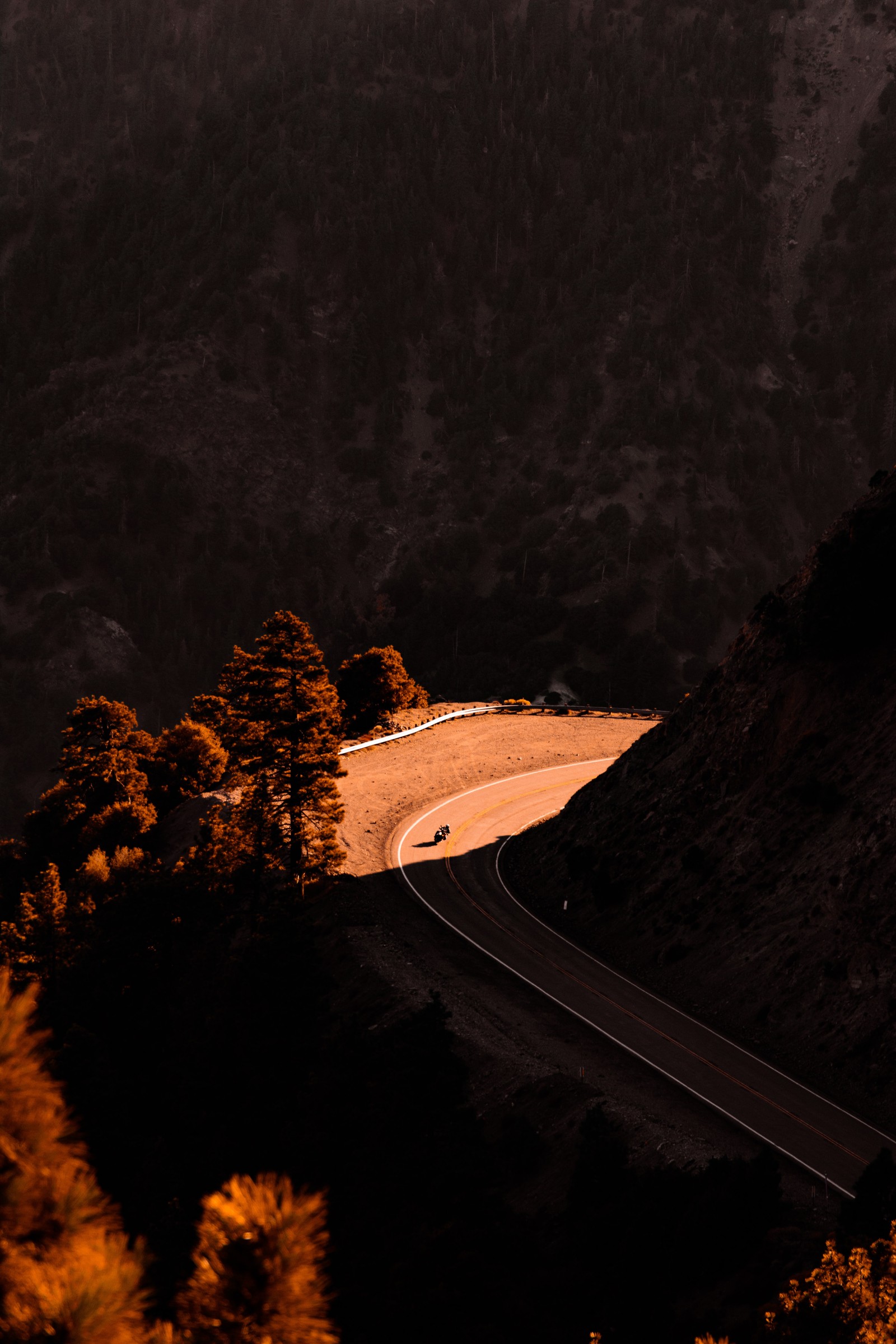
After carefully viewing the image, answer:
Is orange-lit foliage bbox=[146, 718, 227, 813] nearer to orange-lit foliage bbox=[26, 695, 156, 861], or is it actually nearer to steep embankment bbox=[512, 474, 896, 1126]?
orange-lit foliage bbox=[26, 695, 156, 861]

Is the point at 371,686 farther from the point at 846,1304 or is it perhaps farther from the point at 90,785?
the point at 846,1304

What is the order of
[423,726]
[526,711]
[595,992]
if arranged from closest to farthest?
[595,992]
[423,726]
[526,711]

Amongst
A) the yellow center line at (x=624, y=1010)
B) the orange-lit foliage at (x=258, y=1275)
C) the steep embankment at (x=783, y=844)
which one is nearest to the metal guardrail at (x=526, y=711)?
the yellow center line at (x=624, y=1010)

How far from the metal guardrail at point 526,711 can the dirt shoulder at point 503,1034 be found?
516 inches

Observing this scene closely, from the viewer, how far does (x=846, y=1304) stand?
11.9 metres

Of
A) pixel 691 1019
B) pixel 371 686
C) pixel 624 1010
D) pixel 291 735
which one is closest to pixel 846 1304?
pixel 691 1019

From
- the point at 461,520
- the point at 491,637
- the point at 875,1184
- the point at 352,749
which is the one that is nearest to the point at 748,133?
the point at 461,520

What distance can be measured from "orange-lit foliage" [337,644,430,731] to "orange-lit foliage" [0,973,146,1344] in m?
68.9

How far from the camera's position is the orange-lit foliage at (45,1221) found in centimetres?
361

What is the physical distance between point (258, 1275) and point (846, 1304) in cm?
1067

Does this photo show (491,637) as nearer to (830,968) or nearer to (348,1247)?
(830,968)

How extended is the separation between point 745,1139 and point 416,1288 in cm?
995

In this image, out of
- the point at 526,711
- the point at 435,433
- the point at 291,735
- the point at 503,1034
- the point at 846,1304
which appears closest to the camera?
the point at 846,1304

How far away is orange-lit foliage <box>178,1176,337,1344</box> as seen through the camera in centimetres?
438
